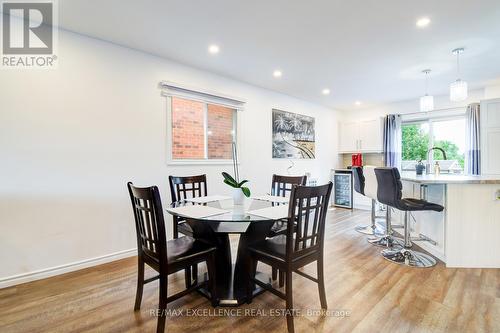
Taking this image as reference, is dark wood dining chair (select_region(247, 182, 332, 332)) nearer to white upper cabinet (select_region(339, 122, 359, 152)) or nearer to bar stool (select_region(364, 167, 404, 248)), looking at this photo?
bar stool (select_region(364, 167, 404, 248))

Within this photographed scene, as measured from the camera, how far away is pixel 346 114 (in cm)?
654

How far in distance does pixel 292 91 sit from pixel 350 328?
13.3ft

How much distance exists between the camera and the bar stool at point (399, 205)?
2.57 meters

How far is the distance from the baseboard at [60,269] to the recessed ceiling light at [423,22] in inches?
159

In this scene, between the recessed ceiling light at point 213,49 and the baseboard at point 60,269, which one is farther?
the recessed ceiling light at point 213,49

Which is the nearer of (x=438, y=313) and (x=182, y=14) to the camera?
(x=438, y=313)

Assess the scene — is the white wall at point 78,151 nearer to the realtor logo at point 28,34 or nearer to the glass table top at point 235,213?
the realtor logo at point 28,34

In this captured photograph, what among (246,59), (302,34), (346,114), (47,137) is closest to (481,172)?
(346,114)

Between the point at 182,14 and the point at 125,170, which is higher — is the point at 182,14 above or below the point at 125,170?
above

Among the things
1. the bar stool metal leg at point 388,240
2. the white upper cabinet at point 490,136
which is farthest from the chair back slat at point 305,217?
the white upper cabinet at point 490,136

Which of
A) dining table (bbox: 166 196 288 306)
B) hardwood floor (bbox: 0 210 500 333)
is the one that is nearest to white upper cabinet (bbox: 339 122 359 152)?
hardwood floor (bbox: 0 210 500 333)

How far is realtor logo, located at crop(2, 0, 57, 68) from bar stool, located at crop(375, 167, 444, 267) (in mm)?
3752

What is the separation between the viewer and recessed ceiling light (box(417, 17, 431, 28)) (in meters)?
2.33

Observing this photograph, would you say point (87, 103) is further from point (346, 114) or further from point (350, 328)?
point (346, 114)
